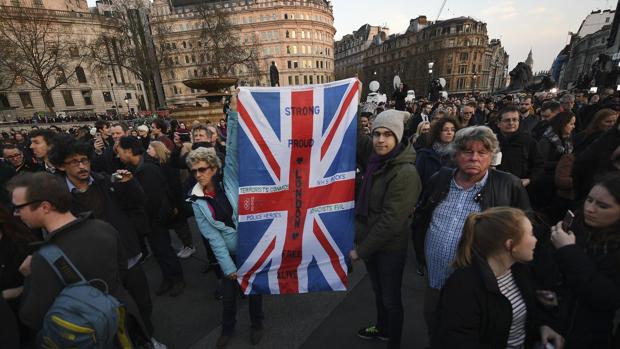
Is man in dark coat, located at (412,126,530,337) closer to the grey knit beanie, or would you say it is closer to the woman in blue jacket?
the grey knit beanie

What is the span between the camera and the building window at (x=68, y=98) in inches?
1735

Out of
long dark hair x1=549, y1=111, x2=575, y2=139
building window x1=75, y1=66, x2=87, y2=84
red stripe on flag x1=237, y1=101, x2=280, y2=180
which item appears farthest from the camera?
building window x1=75, y1=66, x2=87, y2=84

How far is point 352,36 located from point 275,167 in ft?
370

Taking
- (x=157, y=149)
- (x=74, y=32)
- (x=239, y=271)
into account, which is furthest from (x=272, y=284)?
(x=74, y=32)

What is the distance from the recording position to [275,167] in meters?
2.33

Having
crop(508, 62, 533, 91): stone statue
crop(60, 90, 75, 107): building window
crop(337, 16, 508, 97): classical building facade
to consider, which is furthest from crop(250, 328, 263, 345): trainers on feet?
crop(337, 16, 508, 97): classical building facade

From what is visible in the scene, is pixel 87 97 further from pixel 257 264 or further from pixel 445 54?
pixel 445 54

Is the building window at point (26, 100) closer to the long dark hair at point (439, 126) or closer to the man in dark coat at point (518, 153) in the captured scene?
the long dark hair at point (439, 126)

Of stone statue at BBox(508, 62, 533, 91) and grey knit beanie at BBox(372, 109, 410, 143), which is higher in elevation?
stone statue at BBox(508, 62, 533, 91)

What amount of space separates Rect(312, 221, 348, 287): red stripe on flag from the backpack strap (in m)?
1.59

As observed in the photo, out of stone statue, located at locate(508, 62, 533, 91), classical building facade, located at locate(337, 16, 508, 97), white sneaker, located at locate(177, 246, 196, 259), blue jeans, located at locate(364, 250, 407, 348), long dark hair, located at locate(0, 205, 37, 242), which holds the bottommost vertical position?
white sneaker, located at locate(177, 246, 196, 259)

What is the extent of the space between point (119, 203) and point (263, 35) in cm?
7245

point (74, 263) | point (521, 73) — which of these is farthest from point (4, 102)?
point (521, 73)

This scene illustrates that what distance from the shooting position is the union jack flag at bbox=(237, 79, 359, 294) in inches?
89.9
